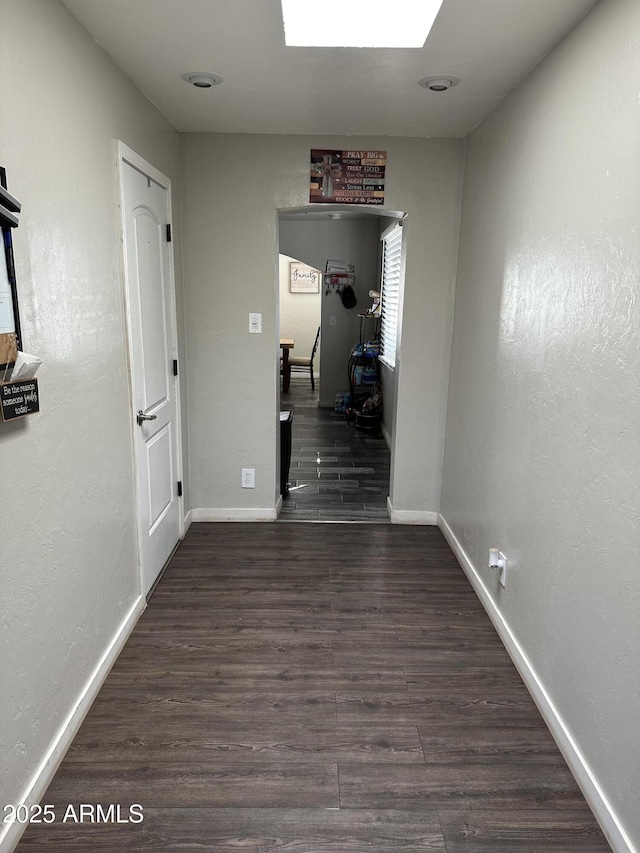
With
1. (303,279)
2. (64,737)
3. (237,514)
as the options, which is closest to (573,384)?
(64,737)

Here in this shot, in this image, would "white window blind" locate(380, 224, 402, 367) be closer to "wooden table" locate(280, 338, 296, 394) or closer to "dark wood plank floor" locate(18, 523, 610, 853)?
"wooden table" locate(280, 338, 296, 394)

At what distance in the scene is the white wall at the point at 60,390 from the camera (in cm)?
159

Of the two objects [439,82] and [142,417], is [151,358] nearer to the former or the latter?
[142,417]

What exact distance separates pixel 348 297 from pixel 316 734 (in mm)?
5828

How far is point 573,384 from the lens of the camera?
6.37ft

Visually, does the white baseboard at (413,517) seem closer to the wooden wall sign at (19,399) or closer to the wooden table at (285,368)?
the wooden wall sign at (19,399)

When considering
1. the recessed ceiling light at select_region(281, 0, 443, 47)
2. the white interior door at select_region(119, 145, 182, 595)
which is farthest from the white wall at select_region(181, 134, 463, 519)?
the recessed ceiling light at select_region(281, 0, 443, 47)

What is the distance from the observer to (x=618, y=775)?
1615mm

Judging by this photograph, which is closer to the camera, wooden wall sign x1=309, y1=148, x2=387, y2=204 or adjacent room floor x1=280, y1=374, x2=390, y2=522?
wooden wall sign x1=309, y1=148, x2=387, y2=204

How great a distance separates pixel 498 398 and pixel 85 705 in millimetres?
2151

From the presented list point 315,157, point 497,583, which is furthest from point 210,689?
point 315,157

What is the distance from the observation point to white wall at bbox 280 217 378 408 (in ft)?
23.3

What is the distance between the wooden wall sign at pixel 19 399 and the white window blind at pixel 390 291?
13.3 ft

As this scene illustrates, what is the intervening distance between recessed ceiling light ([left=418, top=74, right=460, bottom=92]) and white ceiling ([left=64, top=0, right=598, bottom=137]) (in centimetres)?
4
